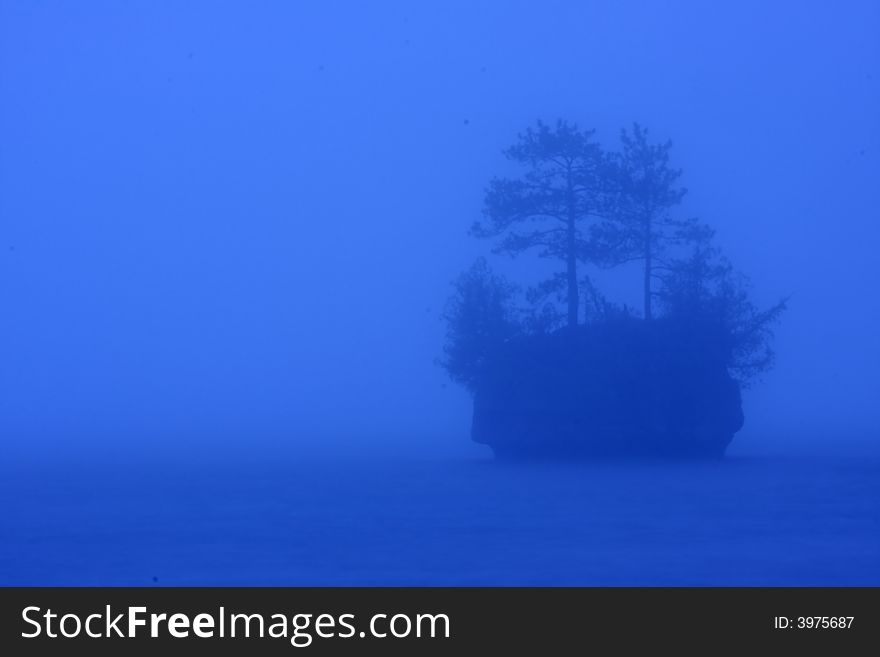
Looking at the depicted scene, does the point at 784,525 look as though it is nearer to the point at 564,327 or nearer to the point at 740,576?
the point at 740,576

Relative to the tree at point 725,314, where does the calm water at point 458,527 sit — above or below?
below

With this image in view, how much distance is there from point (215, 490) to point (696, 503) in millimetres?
10372

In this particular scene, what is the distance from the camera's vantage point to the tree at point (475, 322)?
33.6m

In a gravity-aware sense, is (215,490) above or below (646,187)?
below

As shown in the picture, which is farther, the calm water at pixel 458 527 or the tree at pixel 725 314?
the tree at pixel 725 314

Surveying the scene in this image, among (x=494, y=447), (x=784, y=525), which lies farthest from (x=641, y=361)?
(x=784, y=525)

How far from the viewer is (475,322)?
3375cm

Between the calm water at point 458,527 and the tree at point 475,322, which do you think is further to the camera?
the tree at point 475,322

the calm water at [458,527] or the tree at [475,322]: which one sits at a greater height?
the tree at [475,322]

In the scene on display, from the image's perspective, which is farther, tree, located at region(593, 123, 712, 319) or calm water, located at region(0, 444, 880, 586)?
tree, located at region(593, 123, 712, 319)

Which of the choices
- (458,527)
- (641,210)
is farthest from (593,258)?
(458,527)

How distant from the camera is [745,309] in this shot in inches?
1298

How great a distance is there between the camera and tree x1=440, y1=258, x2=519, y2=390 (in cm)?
3356
